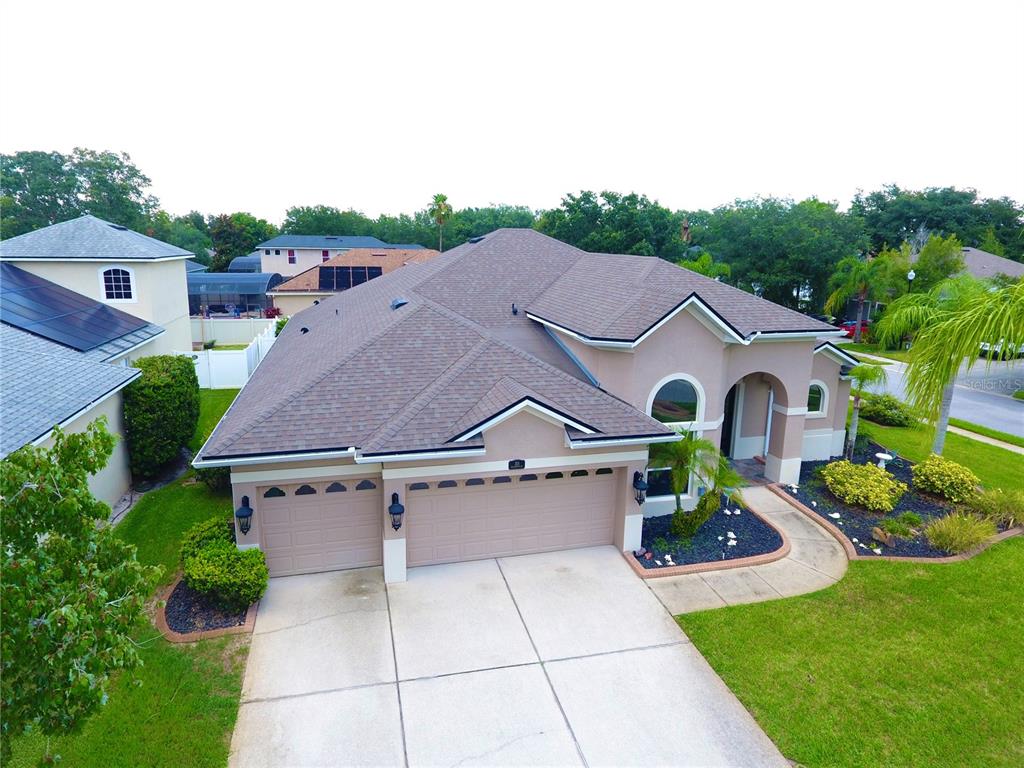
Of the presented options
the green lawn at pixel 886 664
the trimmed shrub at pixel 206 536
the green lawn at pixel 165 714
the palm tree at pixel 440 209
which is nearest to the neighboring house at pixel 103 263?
the trimmed shrub at pixel 206 536

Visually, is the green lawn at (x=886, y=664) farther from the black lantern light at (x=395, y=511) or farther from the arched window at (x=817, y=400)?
the arched window at (x=817, y=400)

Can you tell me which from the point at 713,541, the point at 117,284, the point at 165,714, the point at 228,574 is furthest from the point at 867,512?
the point at 117,284

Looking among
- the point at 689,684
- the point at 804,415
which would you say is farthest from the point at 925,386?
the point at 689,684

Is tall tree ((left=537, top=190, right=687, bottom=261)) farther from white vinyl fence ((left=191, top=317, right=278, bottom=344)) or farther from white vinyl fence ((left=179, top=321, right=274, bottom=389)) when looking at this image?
white vinyl fence ((left=179, top=321, right=274, bottom=389))

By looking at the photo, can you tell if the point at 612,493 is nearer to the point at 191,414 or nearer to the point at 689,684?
the point at 689,684

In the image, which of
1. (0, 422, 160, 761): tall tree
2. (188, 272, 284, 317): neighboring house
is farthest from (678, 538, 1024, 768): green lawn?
(188, 272, 284, 317): neighboring house
